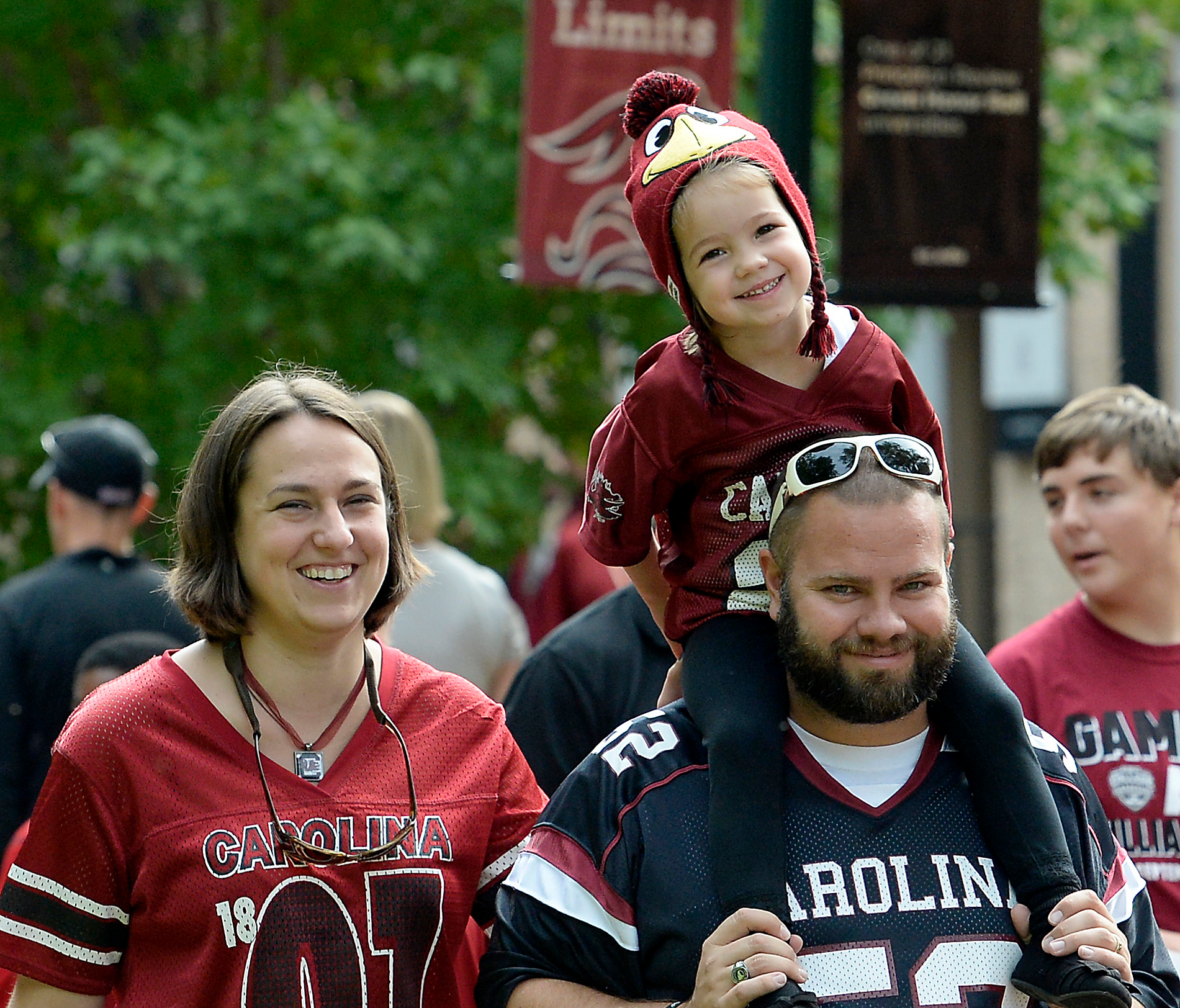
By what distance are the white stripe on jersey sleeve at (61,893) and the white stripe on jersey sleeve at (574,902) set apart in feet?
2.28

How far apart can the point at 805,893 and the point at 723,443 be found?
81cm

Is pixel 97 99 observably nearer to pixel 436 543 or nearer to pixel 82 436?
pixel 82 436

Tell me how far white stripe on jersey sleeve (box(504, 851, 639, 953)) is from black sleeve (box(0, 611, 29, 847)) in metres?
2.80

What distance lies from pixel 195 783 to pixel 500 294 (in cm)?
508

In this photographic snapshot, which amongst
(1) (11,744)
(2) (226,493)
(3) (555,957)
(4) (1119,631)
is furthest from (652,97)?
(1) (11,744)

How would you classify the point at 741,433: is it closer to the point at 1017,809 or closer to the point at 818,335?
the point at 818,335

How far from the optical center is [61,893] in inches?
104

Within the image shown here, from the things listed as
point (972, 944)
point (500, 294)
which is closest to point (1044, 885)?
point (972, 944)

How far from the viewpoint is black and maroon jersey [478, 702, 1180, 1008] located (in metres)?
2.70

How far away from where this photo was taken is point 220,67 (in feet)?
27.7

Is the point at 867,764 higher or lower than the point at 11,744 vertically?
higher

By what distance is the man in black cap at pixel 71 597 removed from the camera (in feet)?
16.6

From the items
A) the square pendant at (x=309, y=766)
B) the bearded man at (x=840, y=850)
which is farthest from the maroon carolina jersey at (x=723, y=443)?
the square pendant at (x=309, y=766)

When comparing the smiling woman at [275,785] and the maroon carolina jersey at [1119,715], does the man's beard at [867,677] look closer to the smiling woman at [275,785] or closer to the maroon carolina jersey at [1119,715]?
the smiling woman at [275,785]
